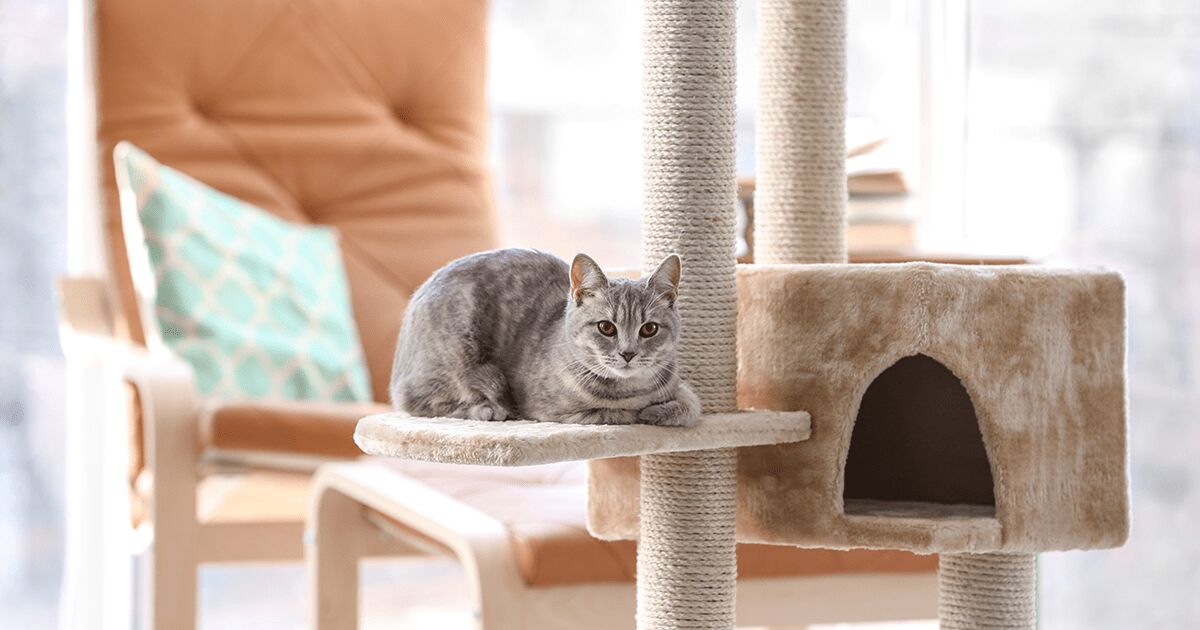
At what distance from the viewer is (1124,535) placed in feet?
4.10

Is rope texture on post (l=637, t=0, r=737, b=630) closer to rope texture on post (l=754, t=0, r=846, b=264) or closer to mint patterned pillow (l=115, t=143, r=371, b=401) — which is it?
rope texture on post (l=754, t=0, r=846, b=264)

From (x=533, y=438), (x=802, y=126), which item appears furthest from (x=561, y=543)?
(x=802, y=126)

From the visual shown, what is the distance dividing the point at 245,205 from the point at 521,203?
64 centimetres

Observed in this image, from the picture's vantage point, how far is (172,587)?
1.59m

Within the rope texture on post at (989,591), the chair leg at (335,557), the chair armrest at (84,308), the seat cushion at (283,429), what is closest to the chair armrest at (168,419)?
the seat cushion at (283,429)

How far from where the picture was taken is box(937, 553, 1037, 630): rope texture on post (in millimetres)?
1287

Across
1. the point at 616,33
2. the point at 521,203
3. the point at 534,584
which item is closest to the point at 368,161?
the point at 521,203

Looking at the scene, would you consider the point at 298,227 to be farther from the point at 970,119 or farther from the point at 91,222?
the point at 970,119

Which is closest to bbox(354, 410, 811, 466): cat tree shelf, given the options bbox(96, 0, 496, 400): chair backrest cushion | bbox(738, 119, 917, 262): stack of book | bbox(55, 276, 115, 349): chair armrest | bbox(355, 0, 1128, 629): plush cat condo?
bbox(355, 0, 1128, 629): plush cat condo

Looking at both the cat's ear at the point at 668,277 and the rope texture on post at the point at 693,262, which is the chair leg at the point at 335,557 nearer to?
the rope texture on post at the point at 693,262

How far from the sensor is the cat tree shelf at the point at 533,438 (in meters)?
0.96

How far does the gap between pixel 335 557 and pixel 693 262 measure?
0.60m

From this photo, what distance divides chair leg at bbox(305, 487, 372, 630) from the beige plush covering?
1.29 ft

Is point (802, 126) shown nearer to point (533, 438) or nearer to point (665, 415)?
point (665, 415)
